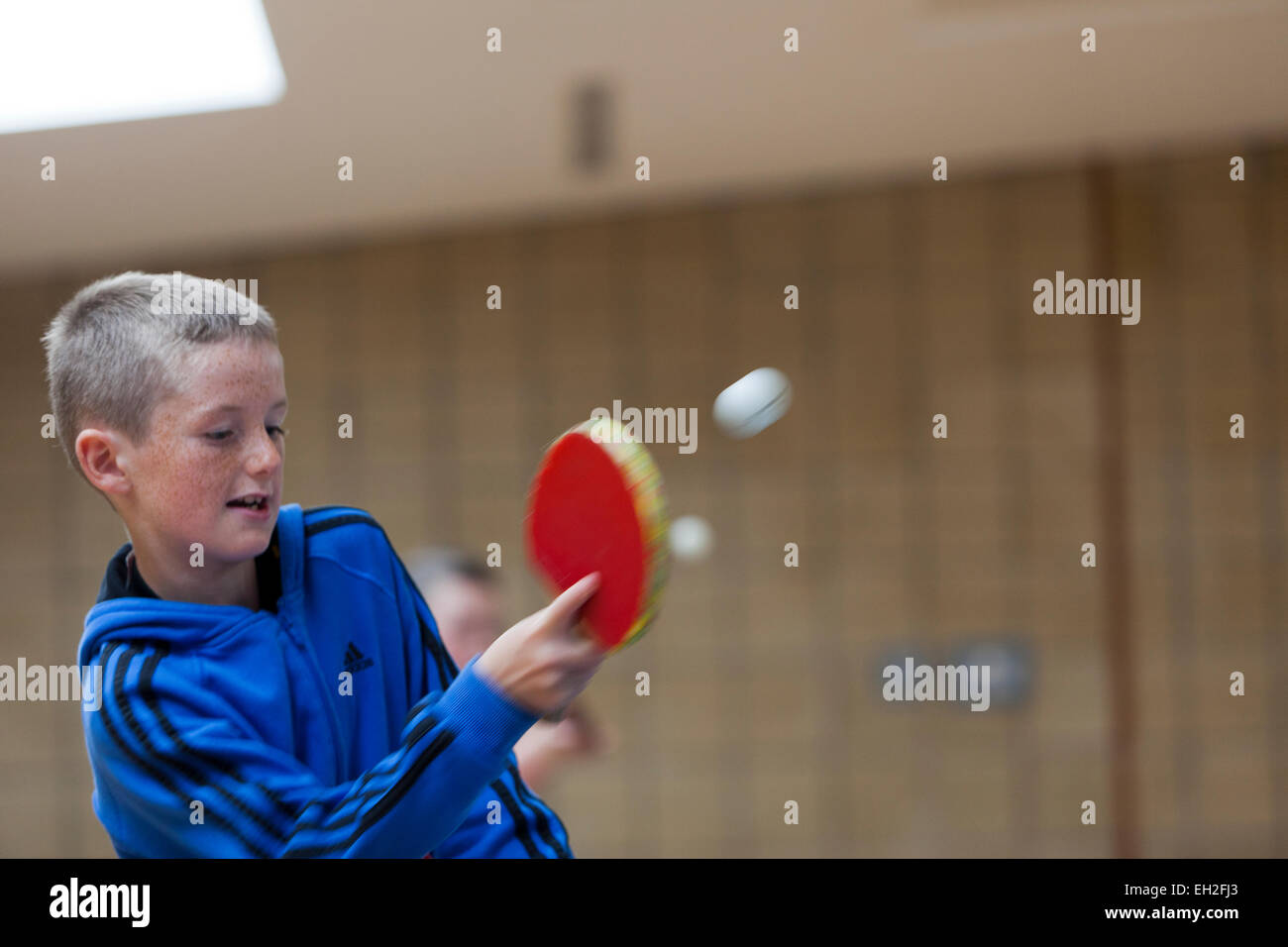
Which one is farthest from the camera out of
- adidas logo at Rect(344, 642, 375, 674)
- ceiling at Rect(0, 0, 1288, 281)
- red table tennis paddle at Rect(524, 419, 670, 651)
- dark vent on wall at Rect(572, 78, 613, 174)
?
dark vent on wall at Rect(572, 78, 613, 174)

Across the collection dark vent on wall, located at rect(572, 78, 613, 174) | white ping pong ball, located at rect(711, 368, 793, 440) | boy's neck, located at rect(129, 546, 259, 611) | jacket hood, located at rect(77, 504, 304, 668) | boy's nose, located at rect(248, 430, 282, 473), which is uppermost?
dark vent on wall, located at rect(572, 78, 613, 174)

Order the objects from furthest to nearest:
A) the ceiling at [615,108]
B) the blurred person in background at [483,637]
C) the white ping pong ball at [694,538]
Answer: the white ping pong ball at [694,538] < the ceiling at [615,108] < the blurred person in background at [483,637]

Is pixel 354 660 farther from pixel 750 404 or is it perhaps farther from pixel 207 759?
pixel 750 404

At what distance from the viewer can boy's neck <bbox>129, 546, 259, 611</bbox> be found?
659mm

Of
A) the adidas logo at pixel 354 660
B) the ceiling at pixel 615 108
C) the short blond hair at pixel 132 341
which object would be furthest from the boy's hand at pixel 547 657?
the ceiling at pixel 615 108

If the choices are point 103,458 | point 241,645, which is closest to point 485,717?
point 241,645

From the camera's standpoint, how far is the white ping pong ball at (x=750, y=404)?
805 mm

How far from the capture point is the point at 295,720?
0.65 meters

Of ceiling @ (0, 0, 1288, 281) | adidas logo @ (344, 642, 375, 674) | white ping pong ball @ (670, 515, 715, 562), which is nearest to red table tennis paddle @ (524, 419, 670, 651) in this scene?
adidas logo @ (344, 642, 375, 674)

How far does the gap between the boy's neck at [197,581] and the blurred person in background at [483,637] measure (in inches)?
10.8

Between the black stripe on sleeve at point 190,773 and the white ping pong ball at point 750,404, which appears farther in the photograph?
the white ping pong ball at point 750,404

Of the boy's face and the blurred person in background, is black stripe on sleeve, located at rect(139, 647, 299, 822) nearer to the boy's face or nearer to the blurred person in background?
the boy's face

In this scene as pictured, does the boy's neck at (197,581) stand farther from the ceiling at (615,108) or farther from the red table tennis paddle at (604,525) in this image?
the ceiling at (615,108)
